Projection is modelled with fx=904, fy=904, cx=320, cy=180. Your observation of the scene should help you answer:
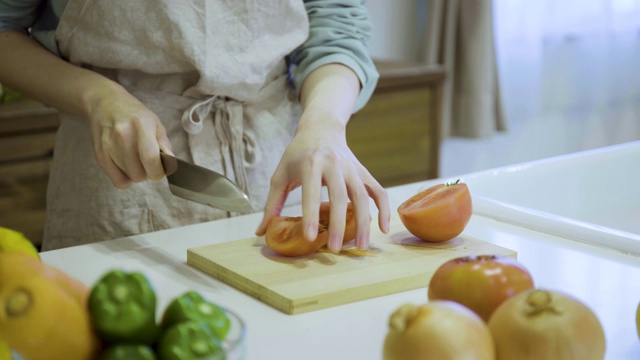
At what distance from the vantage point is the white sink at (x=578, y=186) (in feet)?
4.43

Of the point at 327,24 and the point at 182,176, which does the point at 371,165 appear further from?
the point at 182,176

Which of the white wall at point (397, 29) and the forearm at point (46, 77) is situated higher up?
the forearm at point (46, 77)

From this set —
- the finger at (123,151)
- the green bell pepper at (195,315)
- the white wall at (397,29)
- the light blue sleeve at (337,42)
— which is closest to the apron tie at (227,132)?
the light blue sleeve at (337,42)

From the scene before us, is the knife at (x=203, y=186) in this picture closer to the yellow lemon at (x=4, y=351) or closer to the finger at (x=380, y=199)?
the finger at (x=380, y=199)

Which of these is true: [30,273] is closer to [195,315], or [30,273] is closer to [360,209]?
[195,315]

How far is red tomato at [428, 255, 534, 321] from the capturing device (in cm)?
69

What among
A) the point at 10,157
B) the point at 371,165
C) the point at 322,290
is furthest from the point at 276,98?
the point at 371,165

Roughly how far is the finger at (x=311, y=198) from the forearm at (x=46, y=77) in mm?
292

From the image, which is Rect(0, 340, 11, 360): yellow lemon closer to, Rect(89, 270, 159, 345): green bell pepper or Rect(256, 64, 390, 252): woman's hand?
Rect(89, 270, 159, 345): green bell pepper

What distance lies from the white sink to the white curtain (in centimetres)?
207

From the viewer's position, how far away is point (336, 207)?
973 millimetres

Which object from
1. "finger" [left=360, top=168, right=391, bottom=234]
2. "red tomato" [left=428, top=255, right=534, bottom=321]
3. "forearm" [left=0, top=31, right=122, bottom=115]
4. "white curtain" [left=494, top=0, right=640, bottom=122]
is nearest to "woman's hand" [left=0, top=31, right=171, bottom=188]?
"forearm" [left=0, top=31, right=122, bottom=115]

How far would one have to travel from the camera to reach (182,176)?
1022 millimetres

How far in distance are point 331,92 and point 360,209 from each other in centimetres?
27
